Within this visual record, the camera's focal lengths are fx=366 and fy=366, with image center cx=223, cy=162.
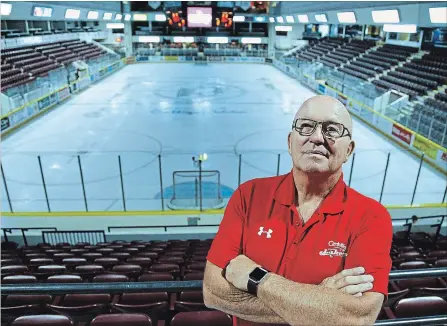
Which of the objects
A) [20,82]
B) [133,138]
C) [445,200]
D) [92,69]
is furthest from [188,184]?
[92,69]

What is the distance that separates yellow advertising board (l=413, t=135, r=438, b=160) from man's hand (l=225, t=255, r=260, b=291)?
1259 cm

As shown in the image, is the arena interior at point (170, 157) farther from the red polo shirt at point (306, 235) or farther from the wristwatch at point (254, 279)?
the wristwatch at point (254, 279)

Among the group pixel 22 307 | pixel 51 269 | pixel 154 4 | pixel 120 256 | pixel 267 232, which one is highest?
pixel 154 4

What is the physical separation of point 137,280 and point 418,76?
2462 centimetres

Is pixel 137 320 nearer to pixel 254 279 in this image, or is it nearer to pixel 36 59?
pixel 254 279

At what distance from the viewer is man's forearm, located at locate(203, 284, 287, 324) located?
1663mm

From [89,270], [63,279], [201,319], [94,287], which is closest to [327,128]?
[94,287]

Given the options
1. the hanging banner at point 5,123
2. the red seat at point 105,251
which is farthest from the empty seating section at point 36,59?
the red seat at point 105,251

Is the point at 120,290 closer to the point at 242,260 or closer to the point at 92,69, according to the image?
the point at 242,260

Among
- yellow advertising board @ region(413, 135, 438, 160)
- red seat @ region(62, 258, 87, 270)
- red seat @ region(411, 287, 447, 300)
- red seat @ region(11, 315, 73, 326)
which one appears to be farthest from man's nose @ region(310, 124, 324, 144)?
yellow advertising board @ region(413, 135, 438, 160)

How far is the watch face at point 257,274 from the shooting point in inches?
65.6

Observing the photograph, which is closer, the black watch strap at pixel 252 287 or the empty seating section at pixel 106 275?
the black watch strap at pixel 252 287

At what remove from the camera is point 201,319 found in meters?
2.67

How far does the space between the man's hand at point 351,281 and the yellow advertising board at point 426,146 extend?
12.5 metres
